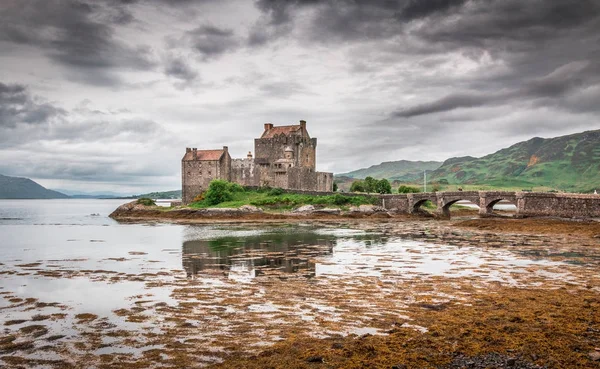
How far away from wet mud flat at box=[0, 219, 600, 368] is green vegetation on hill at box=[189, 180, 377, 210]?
156ft

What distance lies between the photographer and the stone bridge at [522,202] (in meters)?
46.8

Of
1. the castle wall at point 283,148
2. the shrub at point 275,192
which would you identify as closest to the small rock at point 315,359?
the shrub at point 275,192

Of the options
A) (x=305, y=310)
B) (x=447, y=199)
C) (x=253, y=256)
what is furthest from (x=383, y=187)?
(x=305, y=310)

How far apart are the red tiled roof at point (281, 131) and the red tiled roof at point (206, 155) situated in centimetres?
946

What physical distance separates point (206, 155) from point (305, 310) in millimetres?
76189

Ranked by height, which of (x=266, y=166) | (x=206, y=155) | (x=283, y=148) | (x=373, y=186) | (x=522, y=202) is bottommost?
(x=522, y=202)

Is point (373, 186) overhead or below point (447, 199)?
overhead

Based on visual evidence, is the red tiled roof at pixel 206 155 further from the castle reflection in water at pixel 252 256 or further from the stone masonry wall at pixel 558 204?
the stone masonry wall at pixel 558 204

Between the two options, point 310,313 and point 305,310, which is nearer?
point 310,313

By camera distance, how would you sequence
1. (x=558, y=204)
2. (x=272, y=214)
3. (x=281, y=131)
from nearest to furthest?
(x=558, y=204)
(x=272, y=214)
(x=281, y=131)

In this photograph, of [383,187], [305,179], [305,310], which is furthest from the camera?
[383,187]

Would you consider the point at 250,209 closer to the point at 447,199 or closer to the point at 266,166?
the point at 266,166

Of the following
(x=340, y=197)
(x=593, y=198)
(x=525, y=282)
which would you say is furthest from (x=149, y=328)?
(x=340, y=197)

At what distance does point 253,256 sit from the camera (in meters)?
26.1
